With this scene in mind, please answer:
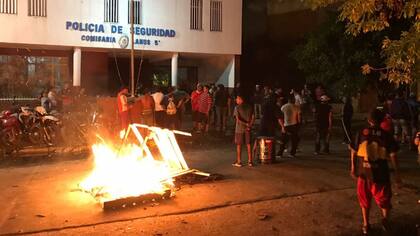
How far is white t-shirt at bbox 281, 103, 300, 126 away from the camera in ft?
40.5

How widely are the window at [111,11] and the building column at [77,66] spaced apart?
1834 mm

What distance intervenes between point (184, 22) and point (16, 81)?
7842 mm

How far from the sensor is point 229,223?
22.8 feet

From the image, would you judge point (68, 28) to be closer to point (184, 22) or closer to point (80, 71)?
point (80, 71)

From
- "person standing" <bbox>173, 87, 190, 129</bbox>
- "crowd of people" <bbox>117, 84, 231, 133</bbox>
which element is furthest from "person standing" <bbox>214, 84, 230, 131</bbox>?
"person standing" <bbox>173, 87, 190, 129</bbox>

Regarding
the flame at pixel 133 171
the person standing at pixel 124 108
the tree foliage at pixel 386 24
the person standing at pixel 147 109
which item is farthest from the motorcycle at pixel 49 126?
the tree foliage at pixel 386 24

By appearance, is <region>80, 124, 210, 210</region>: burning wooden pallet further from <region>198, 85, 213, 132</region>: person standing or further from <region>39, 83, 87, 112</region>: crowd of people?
<region>39, 83, 87, 112</region>: crowd of people

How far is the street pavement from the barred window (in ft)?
37.6

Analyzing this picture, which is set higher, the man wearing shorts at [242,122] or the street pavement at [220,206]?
the man wearing shorts at [242,122]

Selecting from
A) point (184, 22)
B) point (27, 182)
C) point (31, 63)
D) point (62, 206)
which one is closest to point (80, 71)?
point (31, 63)

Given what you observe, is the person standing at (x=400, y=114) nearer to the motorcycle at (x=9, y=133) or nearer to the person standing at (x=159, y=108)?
the person standing at (x=159, y=108)

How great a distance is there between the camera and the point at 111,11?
2266 centimetres

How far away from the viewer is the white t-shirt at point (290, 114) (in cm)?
1235

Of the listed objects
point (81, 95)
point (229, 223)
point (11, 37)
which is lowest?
point (229, 223)
